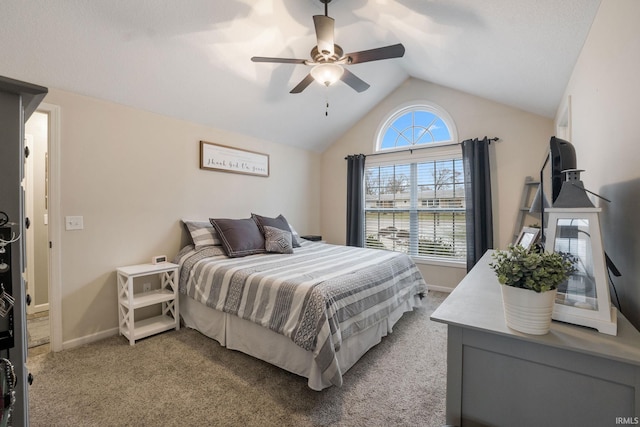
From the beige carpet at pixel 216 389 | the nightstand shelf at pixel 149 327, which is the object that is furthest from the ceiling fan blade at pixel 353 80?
the nightstand shelf at pixel 149 327

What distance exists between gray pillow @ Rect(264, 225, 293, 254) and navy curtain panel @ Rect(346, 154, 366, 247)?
154cm

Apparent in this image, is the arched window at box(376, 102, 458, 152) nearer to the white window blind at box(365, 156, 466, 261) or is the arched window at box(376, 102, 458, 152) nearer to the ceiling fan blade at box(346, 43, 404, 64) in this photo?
the white window blind at box(365, 156, 466, 261)

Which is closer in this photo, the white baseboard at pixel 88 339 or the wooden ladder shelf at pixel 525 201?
the white baseboard at pixel 88 339

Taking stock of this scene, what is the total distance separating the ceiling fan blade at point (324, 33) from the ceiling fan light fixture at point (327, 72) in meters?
0.09

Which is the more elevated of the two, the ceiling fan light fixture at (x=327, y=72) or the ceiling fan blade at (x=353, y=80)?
the ceiling fan blade at (x=353, y=80)

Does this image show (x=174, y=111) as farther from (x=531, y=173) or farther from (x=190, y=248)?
(x=531, y=173)

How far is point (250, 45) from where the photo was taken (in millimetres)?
2623

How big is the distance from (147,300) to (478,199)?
391 cm

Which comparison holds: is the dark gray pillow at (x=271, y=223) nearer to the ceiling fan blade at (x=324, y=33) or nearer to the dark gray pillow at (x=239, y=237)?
the dark gray pillow at (x=239, y=237)

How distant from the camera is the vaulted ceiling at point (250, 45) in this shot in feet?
6.23

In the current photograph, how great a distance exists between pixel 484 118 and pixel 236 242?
355cm

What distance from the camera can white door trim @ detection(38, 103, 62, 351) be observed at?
229 centimetres

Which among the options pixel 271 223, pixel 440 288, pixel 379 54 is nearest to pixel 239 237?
pixel 271 223

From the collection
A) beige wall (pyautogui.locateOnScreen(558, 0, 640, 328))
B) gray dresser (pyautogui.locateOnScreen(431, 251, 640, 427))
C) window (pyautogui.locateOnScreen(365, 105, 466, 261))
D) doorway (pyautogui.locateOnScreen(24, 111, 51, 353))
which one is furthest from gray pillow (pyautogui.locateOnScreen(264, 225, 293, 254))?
beige wall (pyautogui.locateOnScreen(558, 0, 640, 328))
